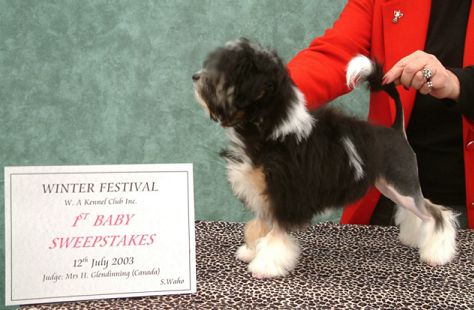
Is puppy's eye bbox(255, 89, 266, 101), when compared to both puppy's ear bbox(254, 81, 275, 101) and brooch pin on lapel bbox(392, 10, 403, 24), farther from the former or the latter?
brooch pin on lapel bbox(392, 10, 403, 24)

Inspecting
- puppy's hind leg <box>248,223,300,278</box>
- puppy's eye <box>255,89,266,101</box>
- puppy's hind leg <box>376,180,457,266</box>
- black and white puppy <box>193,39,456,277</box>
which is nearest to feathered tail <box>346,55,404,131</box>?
black and white puppy <box>193,39,456,277</box>

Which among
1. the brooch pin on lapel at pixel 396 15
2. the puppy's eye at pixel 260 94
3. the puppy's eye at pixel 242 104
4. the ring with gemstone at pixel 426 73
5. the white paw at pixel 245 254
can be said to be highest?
the brooch pin on lapel at pixel 396 15

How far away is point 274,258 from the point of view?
1.17m

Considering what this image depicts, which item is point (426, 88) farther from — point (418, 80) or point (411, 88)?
point (411, 88)

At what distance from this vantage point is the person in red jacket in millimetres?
1540

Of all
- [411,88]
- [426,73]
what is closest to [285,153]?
[426,73]

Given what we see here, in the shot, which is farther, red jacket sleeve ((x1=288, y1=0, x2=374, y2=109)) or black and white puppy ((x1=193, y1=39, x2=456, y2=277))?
red jacket sleeve ((x1=288, y1=0, x2=374, y2=109))

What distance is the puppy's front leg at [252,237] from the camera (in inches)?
49.5

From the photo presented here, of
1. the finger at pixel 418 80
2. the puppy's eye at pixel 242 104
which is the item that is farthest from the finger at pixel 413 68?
the puppy's eye at pixel 242 104

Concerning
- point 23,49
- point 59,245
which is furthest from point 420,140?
point 23,49

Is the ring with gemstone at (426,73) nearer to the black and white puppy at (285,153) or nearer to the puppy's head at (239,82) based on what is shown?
the black and white puppy at (285,153)

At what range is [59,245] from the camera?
954 millimetres

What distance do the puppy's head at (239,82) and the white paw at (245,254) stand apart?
36cm

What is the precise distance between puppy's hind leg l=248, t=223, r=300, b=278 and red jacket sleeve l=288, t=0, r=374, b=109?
0.44 meters
